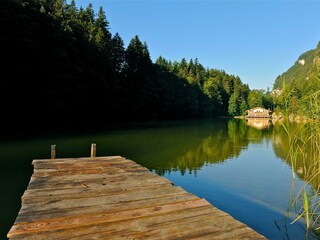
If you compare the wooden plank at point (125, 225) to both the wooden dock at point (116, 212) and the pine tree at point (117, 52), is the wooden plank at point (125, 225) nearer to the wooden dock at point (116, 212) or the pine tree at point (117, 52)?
the wooden dock at point (116, 212)

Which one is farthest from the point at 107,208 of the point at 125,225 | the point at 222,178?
the point at 222,178

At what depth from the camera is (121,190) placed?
4.78m

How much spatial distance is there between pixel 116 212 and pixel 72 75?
109ft

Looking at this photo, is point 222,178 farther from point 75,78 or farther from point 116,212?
Answer: point 75,78

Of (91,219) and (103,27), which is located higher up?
(103,27)

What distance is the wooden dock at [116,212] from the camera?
3.01m

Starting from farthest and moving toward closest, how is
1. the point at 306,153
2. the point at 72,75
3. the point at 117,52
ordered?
the point at 117,52, the point at 72,75, the point at 306,153

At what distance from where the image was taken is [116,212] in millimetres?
3650

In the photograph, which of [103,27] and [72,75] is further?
[103,27]

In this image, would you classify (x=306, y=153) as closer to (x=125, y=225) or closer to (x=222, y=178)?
(x=125, y=225)

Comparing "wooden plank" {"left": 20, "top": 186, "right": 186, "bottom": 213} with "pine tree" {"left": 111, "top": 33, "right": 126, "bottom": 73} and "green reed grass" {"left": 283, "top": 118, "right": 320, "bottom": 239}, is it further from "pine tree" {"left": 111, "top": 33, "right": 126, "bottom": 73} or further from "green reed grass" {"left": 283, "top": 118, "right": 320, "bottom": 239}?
"pine tree" {"left": 111, "top": 33, "right": 126, "bottom": 73}

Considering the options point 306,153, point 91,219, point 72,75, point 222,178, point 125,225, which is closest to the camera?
point 125,225

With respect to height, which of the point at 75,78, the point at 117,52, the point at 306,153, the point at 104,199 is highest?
the point at 117,52

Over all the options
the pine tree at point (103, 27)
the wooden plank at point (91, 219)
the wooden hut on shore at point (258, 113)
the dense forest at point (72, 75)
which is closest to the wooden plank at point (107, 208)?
the wooden plank at point (91, 219)
